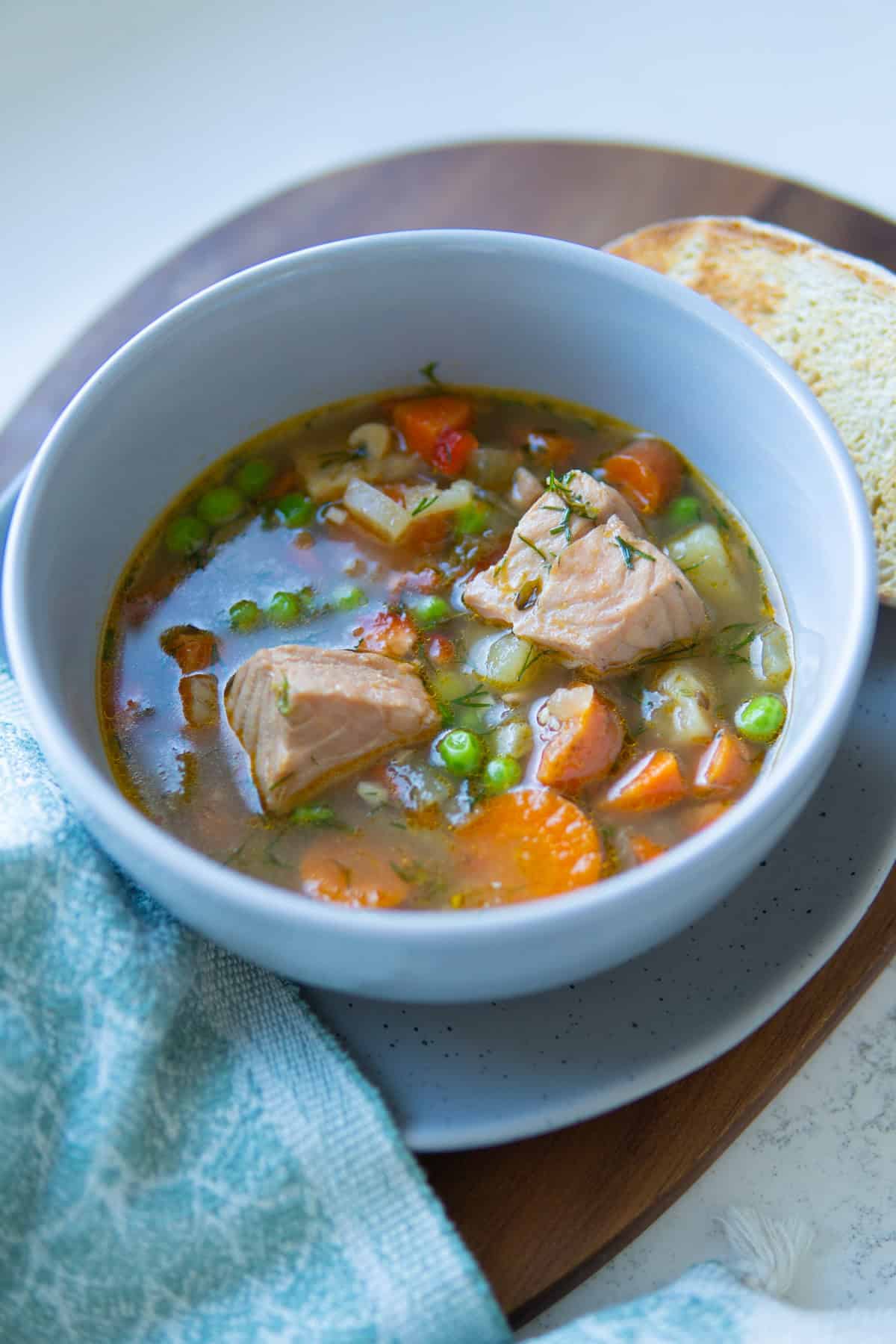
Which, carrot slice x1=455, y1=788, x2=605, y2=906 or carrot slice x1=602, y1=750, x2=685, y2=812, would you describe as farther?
carrot slice x1=602, y1=750, x2=685, y2=812

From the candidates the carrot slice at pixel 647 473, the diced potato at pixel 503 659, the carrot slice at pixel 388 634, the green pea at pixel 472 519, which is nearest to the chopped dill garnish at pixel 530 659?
the diced potato at pixel 503 659

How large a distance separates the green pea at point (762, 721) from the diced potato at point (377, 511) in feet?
2.71

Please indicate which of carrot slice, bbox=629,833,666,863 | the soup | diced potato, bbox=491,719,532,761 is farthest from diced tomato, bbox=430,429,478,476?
carrot slice, bbox=629,833,666,863

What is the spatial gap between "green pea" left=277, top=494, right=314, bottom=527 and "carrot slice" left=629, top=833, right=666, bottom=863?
3.41ft

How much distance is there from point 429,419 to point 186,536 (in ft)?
2.01

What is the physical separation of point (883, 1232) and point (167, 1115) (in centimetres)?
132

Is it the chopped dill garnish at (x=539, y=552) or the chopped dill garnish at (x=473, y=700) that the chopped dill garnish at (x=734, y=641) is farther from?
the chopped dill garnish at (x=473, y=700)

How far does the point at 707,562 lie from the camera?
2.92m

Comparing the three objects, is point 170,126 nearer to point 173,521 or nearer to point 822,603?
point 173,521

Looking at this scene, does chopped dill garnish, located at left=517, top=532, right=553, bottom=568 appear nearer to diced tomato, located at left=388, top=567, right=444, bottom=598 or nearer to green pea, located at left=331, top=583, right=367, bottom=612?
diced tomato, located at left=388, top=567, right=444, bottom=598

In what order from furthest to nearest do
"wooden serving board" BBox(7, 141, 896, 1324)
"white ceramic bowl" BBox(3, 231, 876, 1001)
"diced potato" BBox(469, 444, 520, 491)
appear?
1. "diced potato" BBox(469, 444, 520, 491)
2. "wooden serving board" BBox(7, 141, 896, 1324)
3. "white ceramic bowl" BBox(3, 231, 876, 1001)

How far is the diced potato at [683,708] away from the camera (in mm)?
2680

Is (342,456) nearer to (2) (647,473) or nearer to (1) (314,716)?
(2) (647,473)

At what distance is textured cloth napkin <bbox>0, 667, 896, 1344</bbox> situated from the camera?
219 cm
